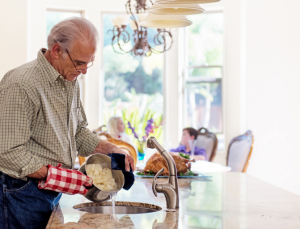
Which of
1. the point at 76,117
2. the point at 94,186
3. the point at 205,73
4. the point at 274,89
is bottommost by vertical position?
the point at 94,186

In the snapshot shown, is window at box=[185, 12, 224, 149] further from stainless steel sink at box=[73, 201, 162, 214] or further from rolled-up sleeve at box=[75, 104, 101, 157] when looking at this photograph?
stainless steel sink at box=[73, 201, 162, 214]

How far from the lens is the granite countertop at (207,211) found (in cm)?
115

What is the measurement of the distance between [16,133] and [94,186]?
1.09ft

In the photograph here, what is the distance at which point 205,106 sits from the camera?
534 cm

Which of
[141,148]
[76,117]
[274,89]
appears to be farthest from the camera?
[274,89]

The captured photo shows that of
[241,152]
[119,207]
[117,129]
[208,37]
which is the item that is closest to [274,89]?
→ [241,152]

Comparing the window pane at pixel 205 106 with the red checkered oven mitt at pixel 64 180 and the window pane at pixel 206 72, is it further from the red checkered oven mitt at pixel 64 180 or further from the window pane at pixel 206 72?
the red checkered oven mitt at pixel 64 180

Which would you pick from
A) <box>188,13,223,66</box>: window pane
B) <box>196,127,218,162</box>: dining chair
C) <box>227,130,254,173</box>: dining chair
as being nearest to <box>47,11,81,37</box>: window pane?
<box>188,13,223,66</box>: window pane

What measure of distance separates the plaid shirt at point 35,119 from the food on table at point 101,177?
0.13 m

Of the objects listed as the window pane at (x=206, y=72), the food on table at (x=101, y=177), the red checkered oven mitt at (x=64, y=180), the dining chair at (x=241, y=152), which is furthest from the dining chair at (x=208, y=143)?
the red checkered oven mitt at (x=64, y=180)

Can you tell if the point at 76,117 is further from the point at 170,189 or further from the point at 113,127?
the point at 113,127

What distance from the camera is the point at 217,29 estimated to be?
5.25 m

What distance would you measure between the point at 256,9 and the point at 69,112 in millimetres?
3719

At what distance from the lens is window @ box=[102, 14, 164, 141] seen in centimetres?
542
